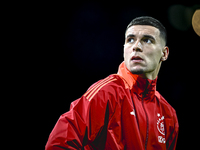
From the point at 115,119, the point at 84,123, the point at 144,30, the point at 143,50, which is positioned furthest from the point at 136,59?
the point at 84,123

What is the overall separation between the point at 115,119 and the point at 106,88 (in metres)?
0.16

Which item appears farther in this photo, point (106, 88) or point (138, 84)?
point (138, 84)

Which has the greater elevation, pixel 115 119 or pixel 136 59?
pixel 136 59

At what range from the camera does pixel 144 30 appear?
1047mm

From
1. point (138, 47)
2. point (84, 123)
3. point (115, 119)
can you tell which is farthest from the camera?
point (138, 47)

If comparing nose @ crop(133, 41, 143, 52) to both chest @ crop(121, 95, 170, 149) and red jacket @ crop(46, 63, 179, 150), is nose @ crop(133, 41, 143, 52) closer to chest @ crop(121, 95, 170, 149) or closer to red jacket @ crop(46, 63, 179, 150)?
red jacket @ crop(46, 63, 179, 150)

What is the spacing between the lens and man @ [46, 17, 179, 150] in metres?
0.79

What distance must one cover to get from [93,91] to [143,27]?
19.2 inches

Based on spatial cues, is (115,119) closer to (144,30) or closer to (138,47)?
(138,47)

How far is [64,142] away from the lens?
733 millimetres

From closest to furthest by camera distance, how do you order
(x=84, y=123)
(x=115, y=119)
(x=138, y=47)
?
(x=84, y=123)
(x=115, y=119)
(x=138, y=47)

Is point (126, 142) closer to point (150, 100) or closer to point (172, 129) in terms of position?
point (150, 100)

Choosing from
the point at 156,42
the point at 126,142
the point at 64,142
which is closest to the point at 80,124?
the point at 64,142

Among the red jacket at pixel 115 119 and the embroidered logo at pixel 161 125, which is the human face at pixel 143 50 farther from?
the embroidered logo at pixel 161 125
